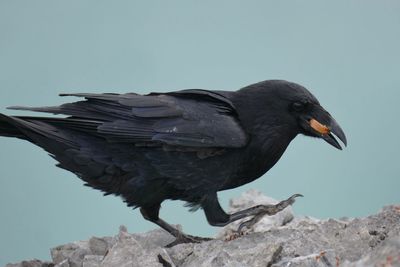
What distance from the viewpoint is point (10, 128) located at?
5.89 metres

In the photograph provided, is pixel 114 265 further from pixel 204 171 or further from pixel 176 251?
pixel 204 171

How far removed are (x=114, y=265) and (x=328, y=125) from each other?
2.12 metres

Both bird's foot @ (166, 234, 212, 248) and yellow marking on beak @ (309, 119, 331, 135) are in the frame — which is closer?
yellow marking on beak @ (309, 119, 331, 135)

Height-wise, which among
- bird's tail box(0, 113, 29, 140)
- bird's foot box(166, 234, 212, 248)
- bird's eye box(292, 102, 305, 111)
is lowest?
bird's foot box(166, 234, 212, 248)

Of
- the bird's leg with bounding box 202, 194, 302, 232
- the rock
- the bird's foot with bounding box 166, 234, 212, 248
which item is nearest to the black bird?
the bird's leg with bounding box 202, 194, 302, 232

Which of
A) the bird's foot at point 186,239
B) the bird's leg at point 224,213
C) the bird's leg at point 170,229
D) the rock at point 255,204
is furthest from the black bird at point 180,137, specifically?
the rock at point 255,204

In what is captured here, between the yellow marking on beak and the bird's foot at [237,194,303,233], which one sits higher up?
the yellow marking on beak

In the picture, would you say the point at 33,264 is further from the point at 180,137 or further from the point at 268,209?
the point at 268,209

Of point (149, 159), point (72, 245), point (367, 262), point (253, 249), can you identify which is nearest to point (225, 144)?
point (149, 159)

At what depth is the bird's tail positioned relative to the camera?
5730mm

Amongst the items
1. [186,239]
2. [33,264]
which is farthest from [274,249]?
[33,264]

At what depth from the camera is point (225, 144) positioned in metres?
5.52

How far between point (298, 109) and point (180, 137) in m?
1.06

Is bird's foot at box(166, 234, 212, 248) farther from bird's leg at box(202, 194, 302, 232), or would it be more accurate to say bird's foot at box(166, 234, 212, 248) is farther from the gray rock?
the gray rock
